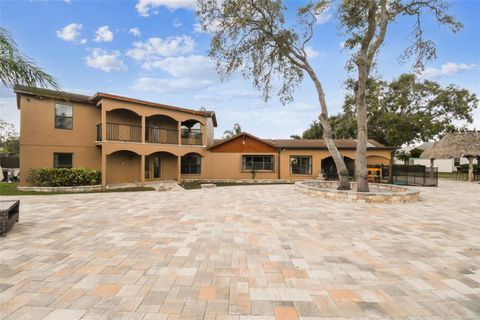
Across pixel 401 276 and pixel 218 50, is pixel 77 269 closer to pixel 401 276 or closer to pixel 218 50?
pixel 401 276

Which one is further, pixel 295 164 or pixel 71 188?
pixel 295 164

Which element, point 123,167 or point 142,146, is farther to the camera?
point 123,167

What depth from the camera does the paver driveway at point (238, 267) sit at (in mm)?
2758

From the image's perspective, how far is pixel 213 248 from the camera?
464cm

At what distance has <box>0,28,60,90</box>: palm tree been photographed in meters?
4.68

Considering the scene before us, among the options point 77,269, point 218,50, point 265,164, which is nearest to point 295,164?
point 265,164

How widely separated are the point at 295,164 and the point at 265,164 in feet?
8.64

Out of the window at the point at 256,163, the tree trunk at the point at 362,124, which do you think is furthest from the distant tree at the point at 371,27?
the window at the point at 256,163

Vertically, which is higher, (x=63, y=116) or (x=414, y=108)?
(x=414, y=108)

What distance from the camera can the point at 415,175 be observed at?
17188mm

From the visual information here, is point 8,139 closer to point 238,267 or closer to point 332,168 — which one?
point 332,168

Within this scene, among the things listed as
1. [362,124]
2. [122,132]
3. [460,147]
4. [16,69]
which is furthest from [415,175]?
A: [16,69]

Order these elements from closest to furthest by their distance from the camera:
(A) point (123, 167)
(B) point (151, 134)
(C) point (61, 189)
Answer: (C) point (61, 189) < (A) point (123, 167) < (B) point (151, 134)

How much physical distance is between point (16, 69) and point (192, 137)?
15.1m
